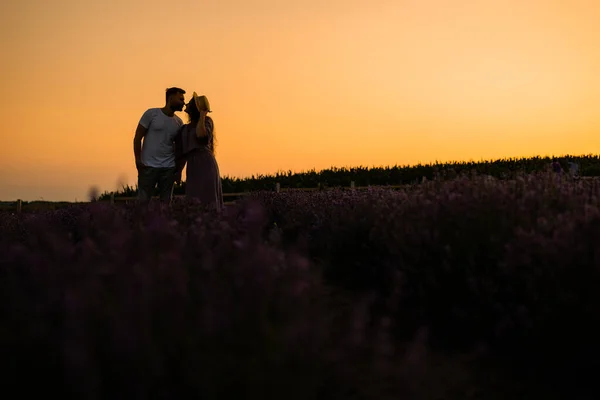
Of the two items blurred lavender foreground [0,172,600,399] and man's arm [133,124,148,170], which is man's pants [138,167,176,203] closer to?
man's arm [133,124,148,170]

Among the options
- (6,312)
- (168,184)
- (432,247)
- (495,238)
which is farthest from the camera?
(168,184)

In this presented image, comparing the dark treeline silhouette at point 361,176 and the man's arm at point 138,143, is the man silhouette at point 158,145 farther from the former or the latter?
the dark treeline silhouette at point 361,176

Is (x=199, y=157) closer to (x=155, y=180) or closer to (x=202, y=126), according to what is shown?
(x=202, y=126)

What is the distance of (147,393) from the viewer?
2.18 metres

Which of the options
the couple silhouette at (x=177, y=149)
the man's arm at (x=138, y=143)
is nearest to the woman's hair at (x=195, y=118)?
the couple silhouette at (x=177, y=149)

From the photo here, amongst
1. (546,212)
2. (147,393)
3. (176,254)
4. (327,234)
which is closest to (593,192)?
(546,212)

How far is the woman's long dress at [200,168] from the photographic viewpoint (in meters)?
8.13

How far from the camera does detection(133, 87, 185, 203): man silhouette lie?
831 centimetres

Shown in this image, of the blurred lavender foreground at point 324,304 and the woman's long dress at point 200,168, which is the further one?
the woman's long dress at point 200,168

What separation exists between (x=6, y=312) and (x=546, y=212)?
131 inches

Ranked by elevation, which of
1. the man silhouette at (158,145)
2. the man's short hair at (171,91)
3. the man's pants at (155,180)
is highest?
the man's short hair at (171,91)

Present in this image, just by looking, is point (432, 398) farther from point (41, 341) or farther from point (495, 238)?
point (41, 341)

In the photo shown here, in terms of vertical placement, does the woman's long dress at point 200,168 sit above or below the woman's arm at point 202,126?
below

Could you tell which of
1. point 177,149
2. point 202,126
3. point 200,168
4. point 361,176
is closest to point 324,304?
point 202,126
